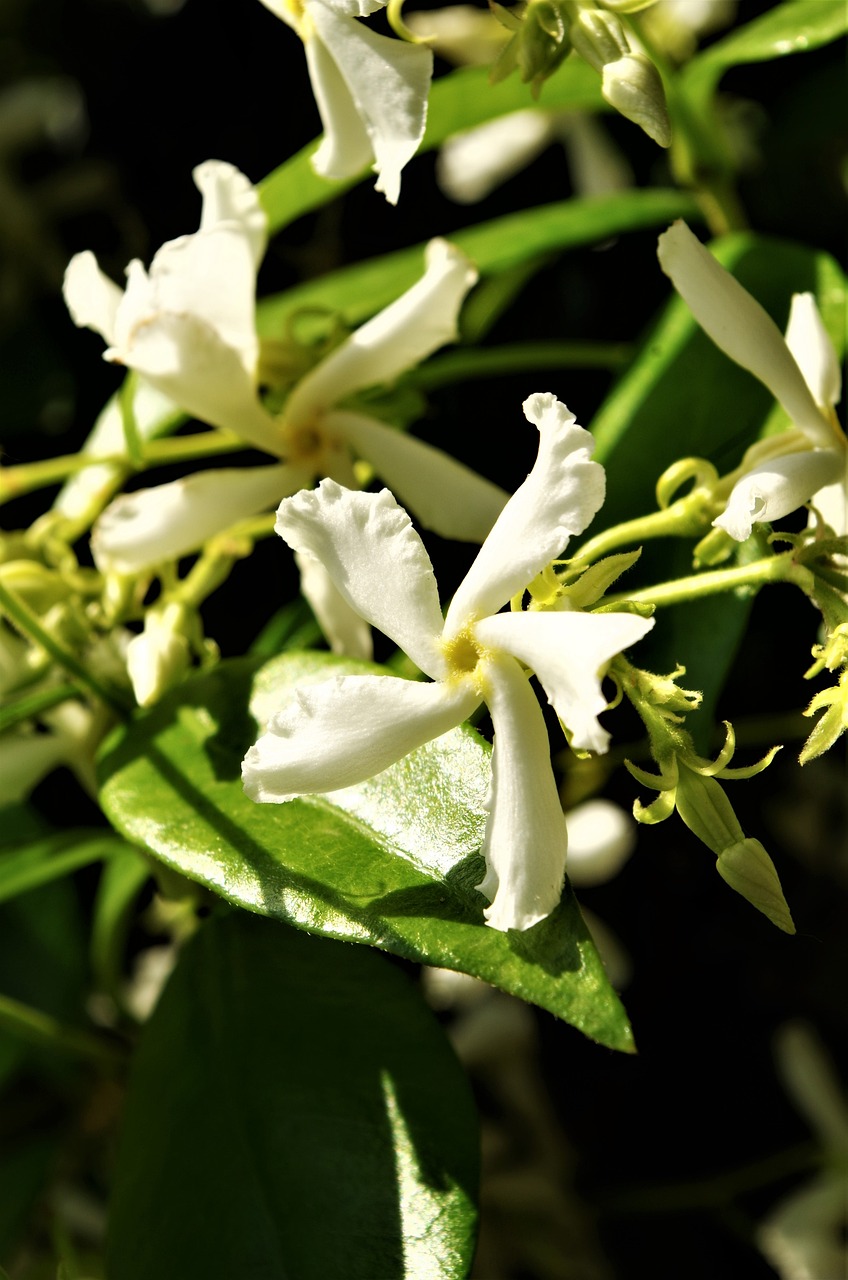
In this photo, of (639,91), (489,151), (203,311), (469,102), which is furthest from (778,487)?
(489,151)

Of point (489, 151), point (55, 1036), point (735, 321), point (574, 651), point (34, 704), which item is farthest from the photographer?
point (489, 151)

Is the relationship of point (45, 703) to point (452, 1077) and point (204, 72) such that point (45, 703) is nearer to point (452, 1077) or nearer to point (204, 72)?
point (452, 1077)

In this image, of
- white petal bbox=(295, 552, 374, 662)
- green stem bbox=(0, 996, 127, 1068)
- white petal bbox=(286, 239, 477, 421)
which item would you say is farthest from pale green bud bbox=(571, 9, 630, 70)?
green stem bbox=(0, 996, 127, 1068)

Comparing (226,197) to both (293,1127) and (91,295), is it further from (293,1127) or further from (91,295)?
(293,1127)

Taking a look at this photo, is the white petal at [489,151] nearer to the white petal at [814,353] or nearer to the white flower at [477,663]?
the white petal at [814,353]

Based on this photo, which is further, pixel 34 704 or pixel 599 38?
pixel 34 704

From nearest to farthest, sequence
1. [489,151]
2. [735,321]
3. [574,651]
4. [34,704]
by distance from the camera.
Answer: [574,651], [735,321], [34,704], [489,151]

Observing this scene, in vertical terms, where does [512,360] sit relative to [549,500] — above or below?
below
